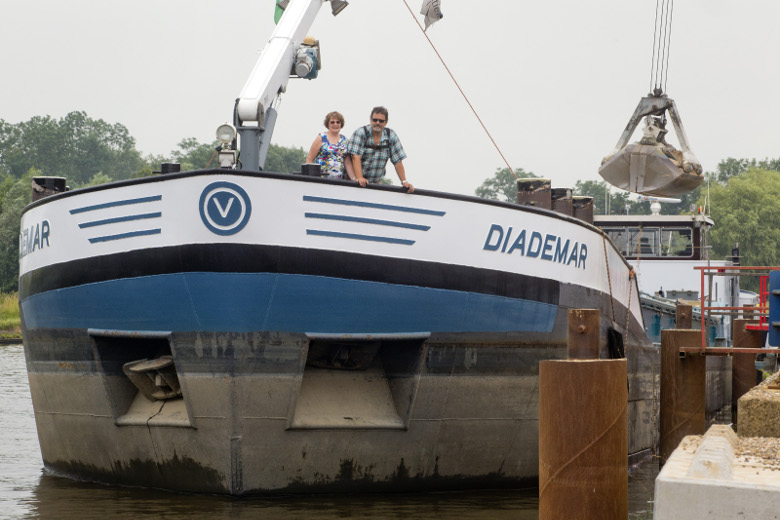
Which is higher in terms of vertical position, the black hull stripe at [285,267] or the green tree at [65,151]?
the green tree at [65,151]

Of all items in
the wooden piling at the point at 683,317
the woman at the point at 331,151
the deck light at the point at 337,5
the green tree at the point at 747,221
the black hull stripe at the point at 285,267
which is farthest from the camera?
the green tree at the point at 747,221

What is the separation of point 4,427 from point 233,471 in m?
7.96

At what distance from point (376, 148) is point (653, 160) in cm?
614

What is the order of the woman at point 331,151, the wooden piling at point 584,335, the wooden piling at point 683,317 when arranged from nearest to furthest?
the wooden piling at point 584,335 < the woman at point 331,151 < the wooden piling at point 683,317

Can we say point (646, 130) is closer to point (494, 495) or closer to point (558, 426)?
point (494, 495)

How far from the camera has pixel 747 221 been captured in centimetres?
7644

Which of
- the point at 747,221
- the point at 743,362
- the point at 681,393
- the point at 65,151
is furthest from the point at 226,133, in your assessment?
the point at 65,151

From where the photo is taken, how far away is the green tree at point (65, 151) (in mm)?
112188

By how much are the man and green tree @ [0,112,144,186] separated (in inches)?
4108

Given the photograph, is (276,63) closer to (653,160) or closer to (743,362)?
(653,160)

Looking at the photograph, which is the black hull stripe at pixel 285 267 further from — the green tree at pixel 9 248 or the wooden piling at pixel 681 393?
the green tree at pixel 9 248

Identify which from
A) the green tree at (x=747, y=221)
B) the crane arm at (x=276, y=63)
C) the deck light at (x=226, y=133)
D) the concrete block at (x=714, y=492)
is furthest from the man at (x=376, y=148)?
the green tree at (x=747, y=221)

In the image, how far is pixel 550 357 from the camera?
10016mm

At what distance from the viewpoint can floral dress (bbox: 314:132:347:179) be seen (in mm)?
10328
